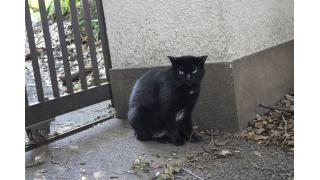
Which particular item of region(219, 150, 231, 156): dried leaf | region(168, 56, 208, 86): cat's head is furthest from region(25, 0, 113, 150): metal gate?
region(219, 150, 231, 156): dried leaf

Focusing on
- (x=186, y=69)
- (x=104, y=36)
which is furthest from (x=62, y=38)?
(x=186, y=69)

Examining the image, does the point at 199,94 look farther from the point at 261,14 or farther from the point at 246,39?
the point at 261,14

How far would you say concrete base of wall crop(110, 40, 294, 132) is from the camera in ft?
11.6

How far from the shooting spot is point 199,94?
11.8 ft

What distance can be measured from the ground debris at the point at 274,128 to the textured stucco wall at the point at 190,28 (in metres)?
0.62

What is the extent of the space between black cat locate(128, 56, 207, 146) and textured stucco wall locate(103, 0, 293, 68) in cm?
36

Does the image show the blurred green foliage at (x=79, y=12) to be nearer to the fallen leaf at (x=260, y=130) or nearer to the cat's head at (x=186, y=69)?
the cat's head at (x=186, y=69)

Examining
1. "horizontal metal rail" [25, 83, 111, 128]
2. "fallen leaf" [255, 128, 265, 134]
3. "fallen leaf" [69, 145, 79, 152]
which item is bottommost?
"fallen leaf" [69, 145, 79, 152]

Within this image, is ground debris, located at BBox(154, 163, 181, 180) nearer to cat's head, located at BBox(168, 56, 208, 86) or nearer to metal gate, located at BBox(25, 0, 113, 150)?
cat's head, located at BBox(168, 56, 208, 86)

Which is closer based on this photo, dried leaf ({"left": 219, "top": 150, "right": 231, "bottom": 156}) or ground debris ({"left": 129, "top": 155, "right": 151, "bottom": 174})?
ground debris ({"left": 129, "top": 155, "right": 151, "bottom": 174})

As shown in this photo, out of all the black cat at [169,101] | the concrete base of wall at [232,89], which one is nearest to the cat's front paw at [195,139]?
the black cat at [169,101]

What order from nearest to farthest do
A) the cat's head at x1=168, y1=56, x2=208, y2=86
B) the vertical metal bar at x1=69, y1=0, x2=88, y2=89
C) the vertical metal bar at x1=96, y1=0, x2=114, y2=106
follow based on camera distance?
the cat's head at x1=168, y1=56, x2=208, y2=86, the vertical metal bar at x1=69, y1=0, x2=88, y2=89, the vertical metal bar at x1=96, y1=0, x2=114, y2=106
